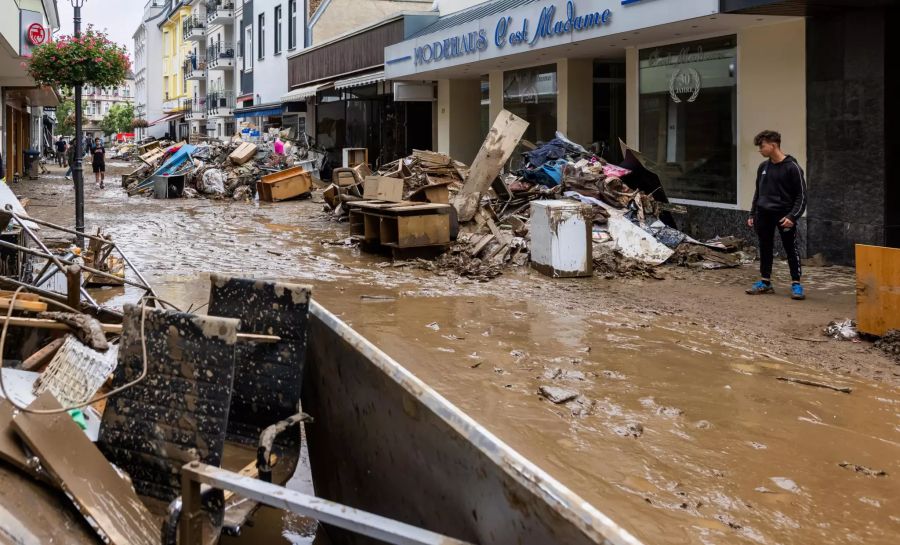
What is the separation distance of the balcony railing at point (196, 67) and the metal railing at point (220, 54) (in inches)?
138

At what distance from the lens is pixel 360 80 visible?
83.3 feet

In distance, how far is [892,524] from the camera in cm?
393

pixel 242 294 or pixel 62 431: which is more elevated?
pixel 242 294

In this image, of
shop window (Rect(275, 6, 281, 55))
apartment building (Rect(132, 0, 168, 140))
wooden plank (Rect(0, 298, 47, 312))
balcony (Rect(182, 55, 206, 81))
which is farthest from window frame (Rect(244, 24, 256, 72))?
wooden plank (Rect(0, 298, 47, 312))

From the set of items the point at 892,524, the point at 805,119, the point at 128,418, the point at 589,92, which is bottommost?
the point at 892,524

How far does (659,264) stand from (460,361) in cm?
538

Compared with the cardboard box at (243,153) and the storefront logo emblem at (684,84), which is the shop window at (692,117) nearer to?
the storefront logo emblem at (684,84)

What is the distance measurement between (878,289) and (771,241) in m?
2.37

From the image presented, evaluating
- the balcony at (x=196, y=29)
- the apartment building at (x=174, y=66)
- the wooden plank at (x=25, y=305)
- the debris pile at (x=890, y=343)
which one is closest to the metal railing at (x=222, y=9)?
the balcony at (x=196, y=29)

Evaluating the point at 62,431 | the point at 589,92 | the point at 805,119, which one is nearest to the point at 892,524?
the point at 62,431

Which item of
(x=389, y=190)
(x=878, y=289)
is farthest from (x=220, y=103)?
(x=878, y=289)

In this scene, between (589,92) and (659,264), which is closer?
(659,264)

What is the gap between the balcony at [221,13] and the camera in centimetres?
5169

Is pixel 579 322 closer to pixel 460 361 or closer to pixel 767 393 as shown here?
pixel 460 361
